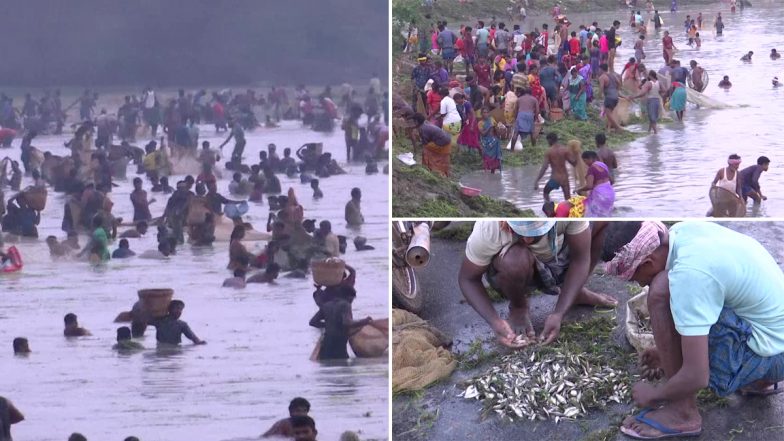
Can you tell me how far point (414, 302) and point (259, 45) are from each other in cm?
191

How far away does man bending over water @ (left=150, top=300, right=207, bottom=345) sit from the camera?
20.1 feet

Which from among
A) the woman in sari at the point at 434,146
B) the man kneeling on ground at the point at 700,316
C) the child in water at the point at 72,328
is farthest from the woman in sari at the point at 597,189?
the child in water at the point at 72,328

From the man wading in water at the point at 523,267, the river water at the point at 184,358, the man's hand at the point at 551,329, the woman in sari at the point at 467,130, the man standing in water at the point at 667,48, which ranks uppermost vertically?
the man standing in water at the point at 667,48

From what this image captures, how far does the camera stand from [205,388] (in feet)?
19.9

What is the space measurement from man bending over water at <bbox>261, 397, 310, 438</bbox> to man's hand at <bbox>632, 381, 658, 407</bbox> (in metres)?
2.17

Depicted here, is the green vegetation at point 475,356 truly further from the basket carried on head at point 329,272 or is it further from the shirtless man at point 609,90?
the shirtless man at point 609,90

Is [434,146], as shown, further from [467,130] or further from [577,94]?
[577,94]

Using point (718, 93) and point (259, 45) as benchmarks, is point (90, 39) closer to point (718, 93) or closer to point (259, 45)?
point (259, 45)

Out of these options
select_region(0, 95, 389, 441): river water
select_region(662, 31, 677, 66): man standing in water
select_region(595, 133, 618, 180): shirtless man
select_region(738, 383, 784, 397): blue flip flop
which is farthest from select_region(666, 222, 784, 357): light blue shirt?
select_region(662, 31, 677, 66): man standing in water

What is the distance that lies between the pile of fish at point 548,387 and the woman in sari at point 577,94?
3077mm

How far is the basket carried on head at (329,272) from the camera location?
6.29m

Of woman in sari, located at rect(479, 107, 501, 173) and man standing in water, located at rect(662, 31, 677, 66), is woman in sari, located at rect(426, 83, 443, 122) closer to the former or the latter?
woman in sari, located at rect(479, 107, 501, 173)

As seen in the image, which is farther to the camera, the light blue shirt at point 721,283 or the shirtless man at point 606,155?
the shirtless man at point 606,155

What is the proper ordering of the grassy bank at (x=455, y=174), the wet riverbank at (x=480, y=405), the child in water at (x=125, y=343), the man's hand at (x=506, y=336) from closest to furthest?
the wet riverbank at (x=480, y=405) < the man's hand at (x=506, y=336) < the child in water at (x=125, y=343) < the grassy bank at (x=455, y=174)
